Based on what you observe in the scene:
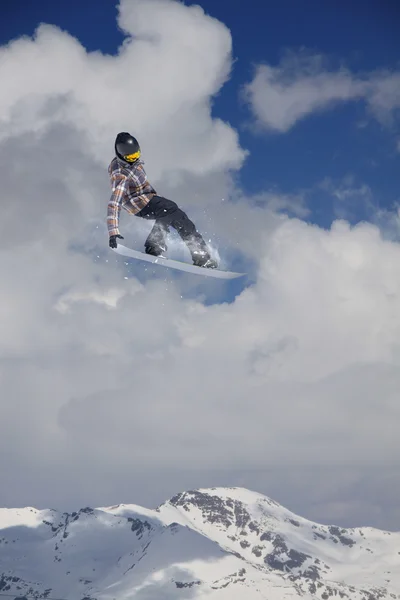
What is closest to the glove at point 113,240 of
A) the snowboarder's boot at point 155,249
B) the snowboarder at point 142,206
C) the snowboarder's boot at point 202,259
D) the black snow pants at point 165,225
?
the snowboarder at point 142,206

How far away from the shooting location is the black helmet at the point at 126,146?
19938 mm

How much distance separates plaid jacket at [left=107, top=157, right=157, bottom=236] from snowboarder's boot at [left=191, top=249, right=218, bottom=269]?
328 centimetres

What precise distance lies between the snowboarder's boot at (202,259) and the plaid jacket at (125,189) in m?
3.28

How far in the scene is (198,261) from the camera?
25.1 metres

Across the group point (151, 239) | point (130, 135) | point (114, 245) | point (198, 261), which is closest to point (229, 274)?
point (198, 261)

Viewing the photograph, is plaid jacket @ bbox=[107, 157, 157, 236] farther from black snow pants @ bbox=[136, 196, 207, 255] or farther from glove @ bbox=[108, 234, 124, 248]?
black snow pants @ bbox=[136, 196, 207, 255]

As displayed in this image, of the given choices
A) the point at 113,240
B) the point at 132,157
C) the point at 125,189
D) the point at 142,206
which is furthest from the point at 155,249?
the point at 132,157

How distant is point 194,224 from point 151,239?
1843 mm

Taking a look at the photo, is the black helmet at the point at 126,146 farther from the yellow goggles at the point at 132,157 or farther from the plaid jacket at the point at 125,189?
the plaid jacket at the point at 125,189

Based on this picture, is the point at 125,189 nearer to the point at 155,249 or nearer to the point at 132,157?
the point at 132,157

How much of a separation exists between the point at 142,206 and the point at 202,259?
11.8ft

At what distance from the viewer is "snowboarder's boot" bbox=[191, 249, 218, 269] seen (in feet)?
81.9

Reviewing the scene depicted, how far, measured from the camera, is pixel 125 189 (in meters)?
22.3

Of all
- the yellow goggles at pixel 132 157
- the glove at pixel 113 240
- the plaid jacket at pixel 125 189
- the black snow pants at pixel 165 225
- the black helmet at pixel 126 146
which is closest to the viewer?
the black helmet at pixel 126 146
